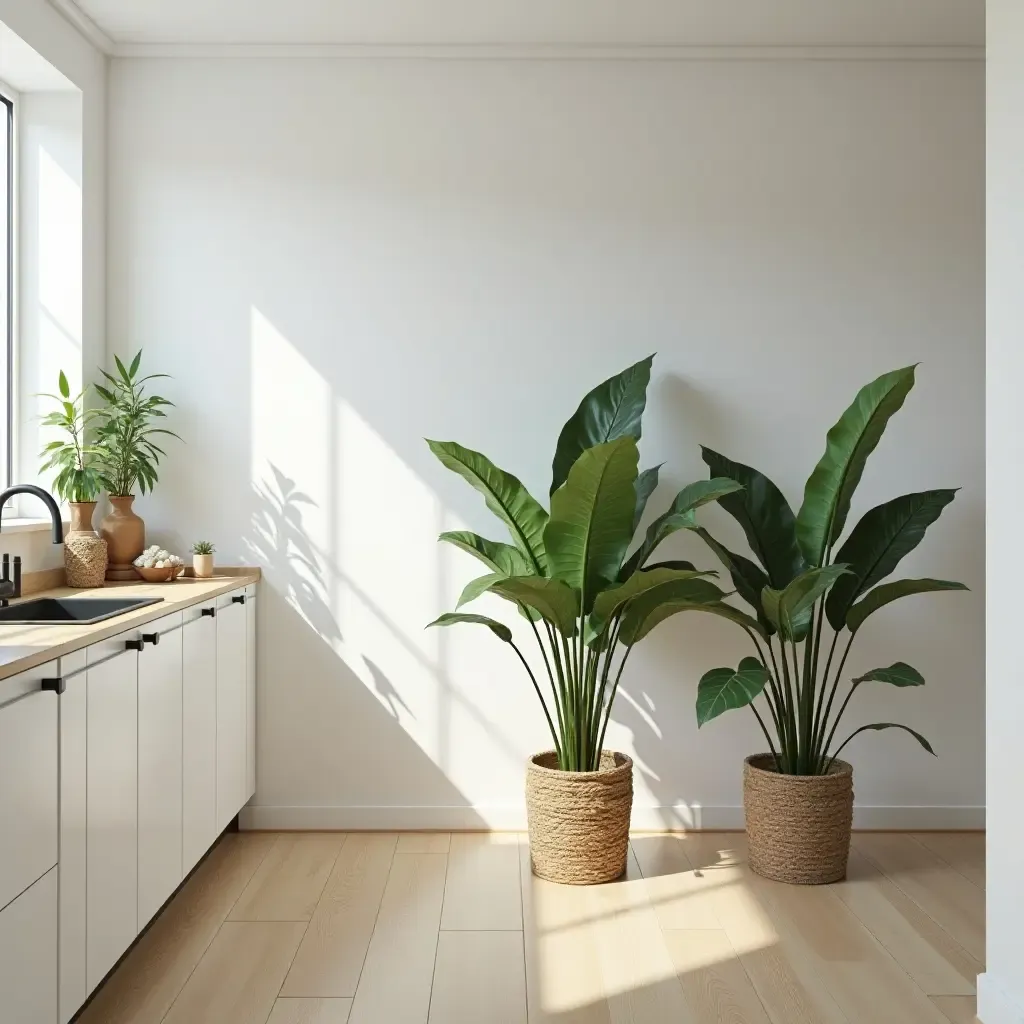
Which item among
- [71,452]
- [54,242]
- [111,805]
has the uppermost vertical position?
[54,242]

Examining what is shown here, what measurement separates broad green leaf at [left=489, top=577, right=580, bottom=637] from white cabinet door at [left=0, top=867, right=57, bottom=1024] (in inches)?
52.0

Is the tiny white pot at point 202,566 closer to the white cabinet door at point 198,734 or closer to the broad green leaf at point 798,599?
the white cabinet door at point 198,734

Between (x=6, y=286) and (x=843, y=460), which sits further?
(x=6, y=286)

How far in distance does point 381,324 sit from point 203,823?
1724 mm

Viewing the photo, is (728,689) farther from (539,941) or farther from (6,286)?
(6,286)

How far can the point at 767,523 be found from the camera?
10.8ft

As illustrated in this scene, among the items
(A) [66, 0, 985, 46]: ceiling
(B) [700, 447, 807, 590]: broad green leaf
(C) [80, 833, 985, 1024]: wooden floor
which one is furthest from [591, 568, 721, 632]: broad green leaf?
(A) [66, 0, 985, 46]: ceiling

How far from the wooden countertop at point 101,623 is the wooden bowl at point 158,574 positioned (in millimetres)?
25

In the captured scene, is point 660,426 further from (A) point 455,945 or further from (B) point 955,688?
(A) point 455,945

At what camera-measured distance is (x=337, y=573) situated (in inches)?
144

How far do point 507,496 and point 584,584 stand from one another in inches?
13.8

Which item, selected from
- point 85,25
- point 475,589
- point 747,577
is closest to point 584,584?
point 475,589

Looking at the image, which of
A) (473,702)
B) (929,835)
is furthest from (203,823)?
(929,835)

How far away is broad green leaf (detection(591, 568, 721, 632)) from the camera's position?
9.46 feet
